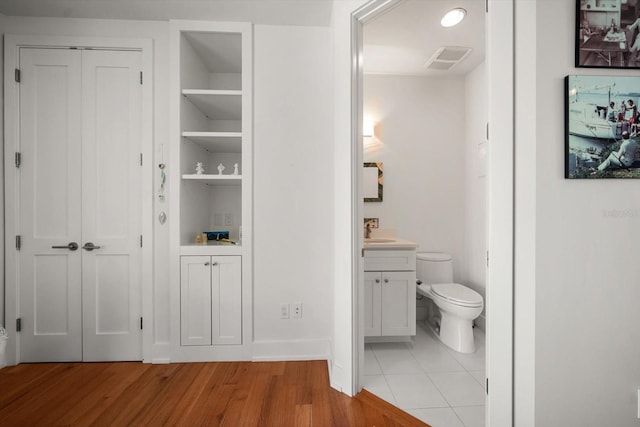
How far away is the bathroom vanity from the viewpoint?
95.9 inches

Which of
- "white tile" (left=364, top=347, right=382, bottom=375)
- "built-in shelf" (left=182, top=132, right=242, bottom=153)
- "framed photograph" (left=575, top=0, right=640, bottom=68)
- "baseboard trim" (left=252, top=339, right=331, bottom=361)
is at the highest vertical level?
"framed photograph" (left=575, top=0, right=640, bottom=68)

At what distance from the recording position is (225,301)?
224cm

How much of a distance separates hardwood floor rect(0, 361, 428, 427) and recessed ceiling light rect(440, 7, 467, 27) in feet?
9.20

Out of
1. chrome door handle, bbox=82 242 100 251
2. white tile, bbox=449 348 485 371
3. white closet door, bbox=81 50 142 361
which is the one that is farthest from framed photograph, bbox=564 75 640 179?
chrome door handle, bbox=82 242 100 251

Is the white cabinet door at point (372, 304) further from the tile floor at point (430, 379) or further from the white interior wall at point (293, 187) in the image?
the white interior wall at point (293, 187)

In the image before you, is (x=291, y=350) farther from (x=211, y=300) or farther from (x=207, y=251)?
(x=207, y=251)

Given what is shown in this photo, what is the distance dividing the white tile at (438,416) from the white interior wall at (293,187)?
0.85 meters

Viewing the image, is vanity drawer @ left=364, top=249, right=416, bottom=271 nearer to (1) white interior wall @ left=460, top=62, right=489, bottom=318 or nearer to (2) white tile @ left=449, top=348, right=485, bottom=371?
(2) white tile @ left=449, top=348, right=485, bottom=371

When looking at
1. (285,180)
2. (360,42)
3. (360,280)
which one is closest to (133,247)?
(285,180)

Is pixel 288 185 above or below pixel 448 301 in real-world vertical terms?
above

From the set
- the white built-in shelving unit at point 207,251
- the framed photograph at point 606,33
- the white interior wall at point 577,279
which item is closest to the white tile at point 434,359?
the white interior wall at point 577,279

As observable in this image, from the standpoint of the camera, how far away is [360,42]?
6.09ft

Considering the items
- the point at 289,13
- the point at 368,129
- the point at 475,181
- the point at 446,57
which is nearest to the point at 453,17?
the point at 446,57

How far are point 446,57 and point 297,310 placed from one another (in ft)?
9.04
